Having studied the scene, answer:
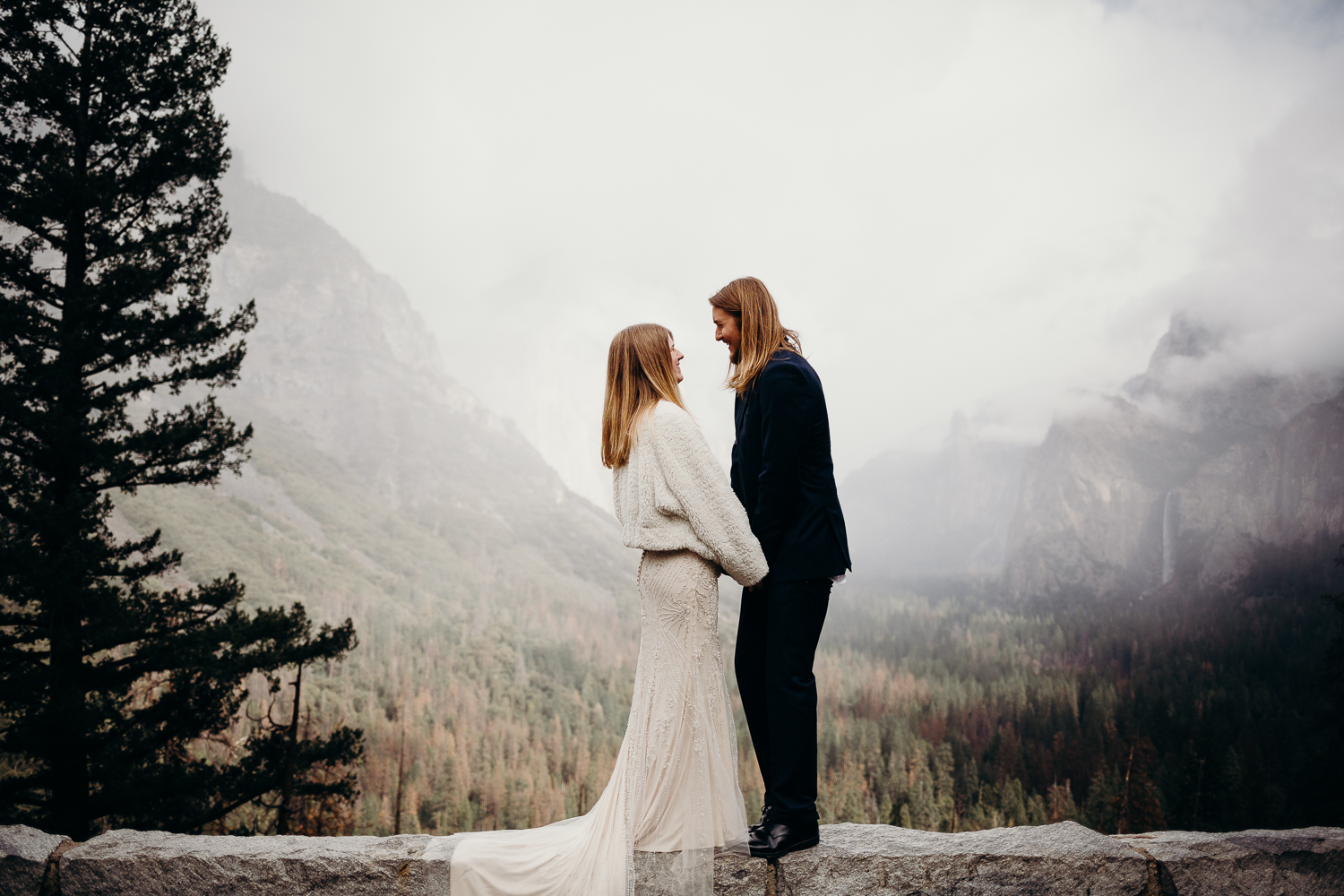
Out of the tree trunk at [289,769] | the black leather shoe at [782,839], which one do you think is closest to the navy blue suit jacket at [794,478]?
the black leather shoe at [782,839]

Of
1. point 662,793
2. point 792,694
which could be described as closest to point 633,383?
point 792,694

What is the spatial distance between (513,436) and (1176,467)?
48.5 meters

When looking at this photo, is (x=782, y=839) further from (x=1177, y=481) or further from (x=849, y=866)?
(x=1177, y=481)

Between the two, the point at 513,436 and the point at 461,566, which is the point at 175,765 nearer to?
the point at 461,566

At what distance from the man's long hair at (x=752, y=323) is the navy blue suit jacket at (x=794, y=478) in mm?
52

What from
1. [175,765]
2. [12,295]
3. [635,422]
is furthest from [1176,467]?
[12,295]

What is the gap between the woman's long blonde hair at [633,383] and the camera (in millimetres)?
3010

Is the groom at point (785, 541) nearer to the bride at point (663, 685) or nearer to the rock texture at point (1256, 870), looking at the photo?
the bride at point (663, 685)

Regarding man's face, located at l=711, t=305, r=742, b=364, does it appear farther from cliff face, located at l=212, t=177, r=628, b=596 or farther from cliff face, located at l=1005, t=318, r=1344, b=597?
cliff face, located at l=212, t=177, r=628, b=596

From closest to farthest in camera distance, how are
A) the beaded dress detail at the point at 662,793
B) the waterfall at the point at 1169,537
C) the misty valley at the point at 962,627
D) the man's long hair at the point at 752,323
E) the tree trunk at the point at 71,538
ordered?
the beaded dress detail at the point at 662,793 < the man's long hair at the point at 752,323 < the tree trunk at the point at 71,538 < the misty valley at the point at 962,627 < the waterfall at the point at 1169,537

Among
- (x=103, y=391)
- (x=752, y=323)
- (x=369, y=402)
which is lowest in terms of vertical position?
(x=752, y=323)

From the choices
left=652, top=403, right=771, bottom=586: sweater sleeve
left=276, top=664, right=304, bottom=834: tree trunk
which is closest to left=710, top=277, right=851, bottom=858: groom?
left=652, top=403, right=771, bottom=586: sweater sleeve

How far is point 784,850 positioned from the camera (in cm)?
274

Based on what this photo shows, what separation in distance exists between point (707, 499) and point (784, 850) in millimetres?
1529
